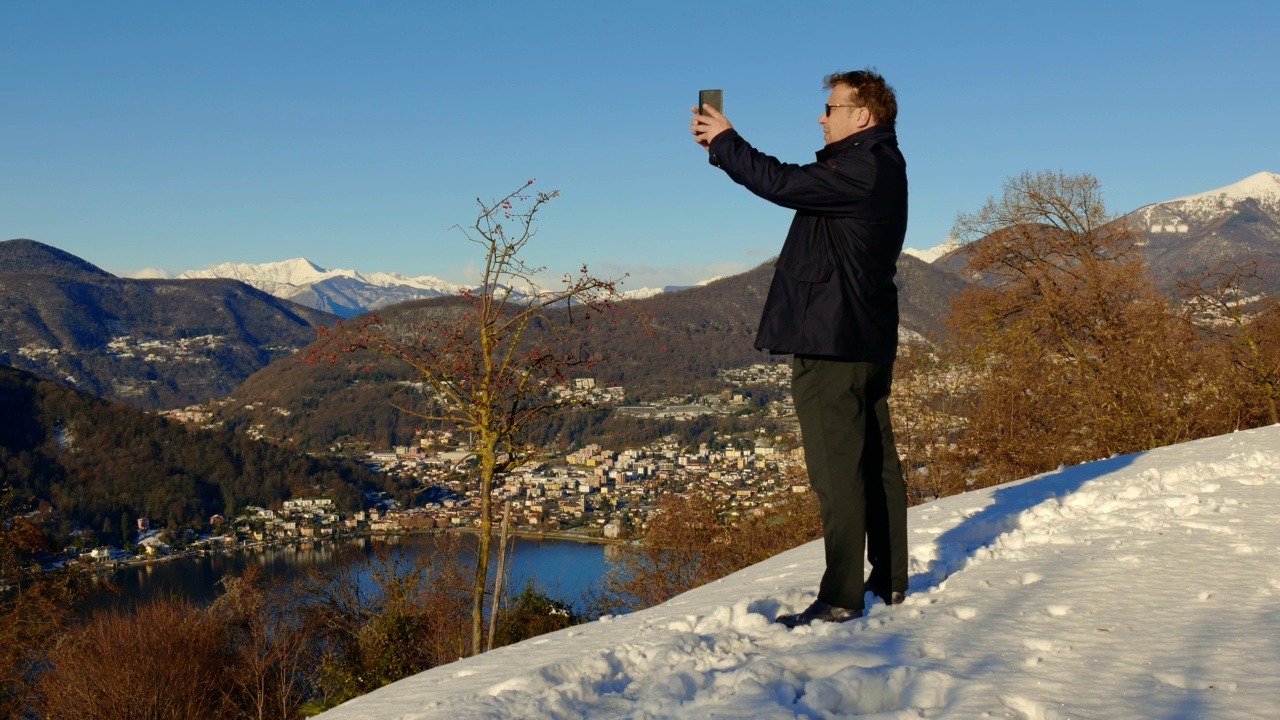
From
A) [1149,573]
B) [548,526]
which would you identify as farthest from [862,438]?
[548,526]

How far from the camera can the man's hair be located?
3.38m

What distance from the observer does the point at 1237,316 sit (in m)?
14.3

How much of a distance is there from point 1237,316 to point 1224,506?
11439mm

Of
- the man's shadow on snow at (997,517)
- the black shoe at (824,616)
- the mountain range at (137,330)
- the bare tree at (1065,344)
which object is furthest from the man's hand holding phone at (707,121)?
the mountain range at (137,330)

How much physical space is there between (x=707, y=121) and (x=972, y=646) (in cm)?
204

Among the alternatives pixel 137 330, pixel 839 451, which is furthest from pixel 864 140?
pixel 137 330

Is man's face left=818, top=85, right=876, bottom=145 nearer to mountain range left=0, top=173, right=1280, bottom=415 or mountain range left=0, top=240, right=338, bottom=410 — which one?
mountain range left=0, top=173, right=1280, bottom=415

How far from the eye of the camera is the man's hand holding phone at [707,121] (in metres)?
3.39

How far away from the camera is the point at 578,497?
40281 mm

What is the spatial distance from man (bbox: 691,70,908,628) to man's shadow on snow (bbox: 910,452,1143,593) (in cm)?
67

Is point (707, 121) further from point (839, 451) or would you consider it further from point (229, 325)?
point (229, 325)

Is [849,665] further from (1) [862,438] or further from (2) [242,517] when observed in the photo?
(2) [242,517]

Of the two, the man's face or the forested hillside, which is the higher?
the man's face

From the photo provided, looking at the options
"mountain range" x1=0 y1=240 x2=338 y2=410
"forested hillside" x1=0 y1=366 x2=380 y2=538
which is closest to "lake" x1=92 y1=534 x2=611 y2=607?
"forested hillside" x1=0 y1=366 x2=380 y2=538
